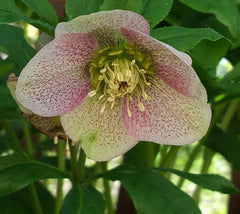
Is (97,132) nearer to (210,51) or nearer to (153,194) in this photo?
(153,194)

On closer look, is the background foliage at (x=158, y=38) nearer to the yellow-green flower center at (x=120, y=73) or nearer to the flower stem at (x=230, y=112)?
the yellow-green flower center at (x=120, y=73)

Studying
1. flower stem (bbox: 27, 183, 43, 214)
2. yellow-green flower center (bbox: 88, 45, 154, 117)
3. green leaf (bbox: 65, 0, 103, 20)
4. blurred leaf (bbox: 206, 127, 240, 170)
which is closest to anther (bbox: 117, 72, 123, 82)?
yellow-green flower center (bbox: 88, 45, 154, 117)

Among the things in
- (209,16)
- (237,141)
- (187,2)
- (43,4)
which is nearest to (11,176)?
(43,4)

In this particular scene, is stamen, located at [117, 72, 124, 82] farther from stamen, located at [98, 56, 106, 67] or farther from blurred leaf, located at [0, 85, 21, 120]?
blurred leaf, located at [0, 85, 21, 120]

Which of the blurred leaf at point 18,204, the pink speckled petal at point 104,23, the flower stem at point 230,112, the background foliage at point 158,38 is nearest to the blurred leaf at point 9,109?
the background foliage at point 158,38

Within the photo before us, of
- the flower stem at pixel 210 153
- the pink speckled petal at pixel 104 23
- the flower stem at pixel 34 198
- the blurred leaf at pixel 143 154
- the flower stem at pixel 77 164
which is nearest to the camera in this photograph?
the pink speckled petal at pixel 104 23

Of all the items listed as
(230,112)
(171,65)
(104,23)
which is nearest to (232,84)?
(171,65)
